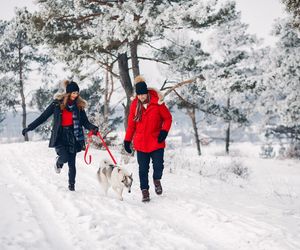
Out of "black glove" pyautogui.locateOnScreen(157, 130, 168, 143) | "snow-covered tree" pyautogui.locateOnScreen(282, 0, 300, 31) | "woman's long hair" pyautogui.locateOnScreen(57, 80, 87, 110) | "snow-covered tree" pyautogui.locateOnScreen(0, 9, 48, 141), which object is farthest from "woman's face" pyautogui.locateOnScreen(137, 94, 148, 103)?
"snow-covered tree" pyautogui.locateOnScreen(0, 9, 48, 141)

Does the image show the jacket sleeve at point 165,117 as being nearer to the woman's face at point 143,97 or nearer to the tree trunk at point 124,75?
the woman's face at point 143,97

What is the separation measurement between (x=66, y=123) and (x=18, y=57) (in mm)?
23842

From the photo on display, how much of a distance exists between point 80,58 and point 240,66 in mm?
17569

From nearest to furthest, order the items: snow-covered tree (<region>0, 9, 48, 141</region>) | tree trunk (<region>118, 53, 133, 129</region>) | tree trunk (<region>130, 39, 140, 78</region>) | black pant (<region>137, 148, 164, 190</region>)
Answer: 1. black pant (<region>137, 148, 164, 190</region>)
2. tree trunk (<region>130, 39, 140, 78</region>)
3. tree trunk (<region>118, 53, 133, 129</region>)
4. snow-covered tree (<region>0, 9, 48, 141</region>)

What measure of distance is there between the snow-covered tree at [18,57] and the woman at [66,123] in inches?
870

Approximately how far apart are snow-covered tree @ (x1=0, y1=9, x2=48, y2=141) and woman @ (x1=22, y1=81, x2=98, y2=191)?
870 inches

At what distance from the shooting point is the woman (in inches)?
249

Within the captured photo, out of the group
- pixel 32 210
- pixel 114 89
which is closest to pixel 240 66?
pixel 114 89

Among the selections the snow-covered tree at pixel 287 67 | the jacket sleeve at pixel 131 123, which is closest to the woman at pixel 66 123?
the jacket sleeve at pixel 131 123

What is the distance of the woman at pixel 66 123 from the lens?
6.34 metres

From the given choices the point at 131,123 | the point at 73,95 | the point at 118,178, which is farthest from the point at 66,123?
the point at 118,178

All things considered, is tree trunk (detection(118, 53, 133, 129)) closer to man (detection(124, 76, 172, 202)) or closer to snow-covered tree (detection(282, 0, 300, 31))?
snow-covered tree (detection(282, 0, 300, 31))

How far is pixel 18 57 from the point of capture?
27969mm

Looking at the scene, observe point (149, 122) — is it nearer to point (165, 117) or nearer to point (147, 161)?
point (165, 117)
